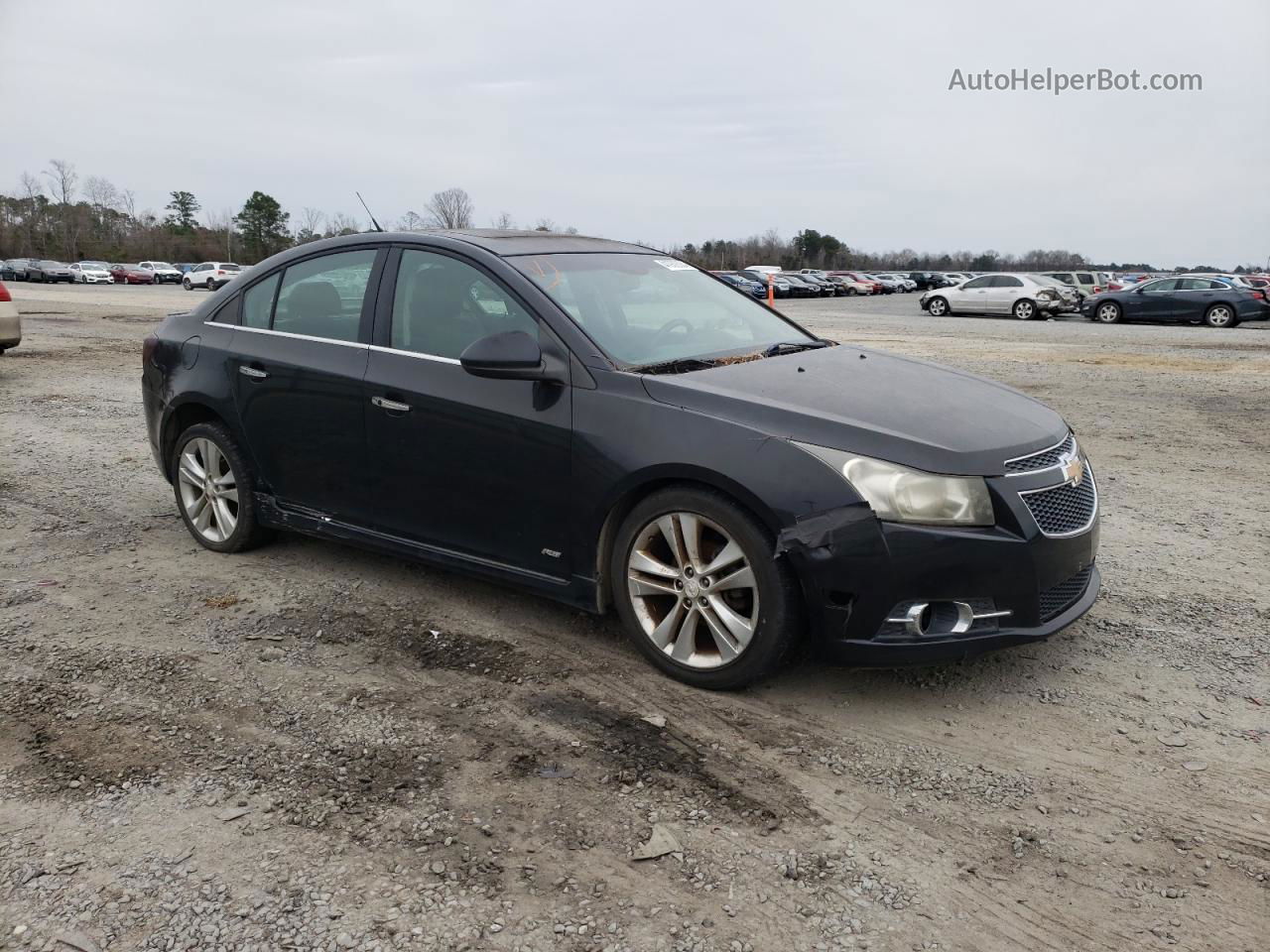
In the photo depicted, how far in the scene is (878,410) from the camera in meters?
3.72

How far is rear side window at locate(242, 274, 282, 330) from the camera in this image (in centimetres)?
513

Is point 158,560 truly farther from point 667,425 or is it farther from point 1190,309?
point 1190,309

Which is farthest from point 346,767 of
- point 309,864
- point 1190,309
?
point 1190,309

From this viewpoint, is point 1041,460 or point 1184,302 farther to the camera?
point 1184,302

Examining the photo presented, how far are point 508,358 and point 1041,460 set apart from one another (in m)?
2.02

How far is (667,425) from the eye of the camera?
12.2ft

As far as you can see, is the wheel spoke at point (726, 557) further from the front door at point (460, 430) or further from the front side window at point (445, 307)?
the front side window at point (445, 307)

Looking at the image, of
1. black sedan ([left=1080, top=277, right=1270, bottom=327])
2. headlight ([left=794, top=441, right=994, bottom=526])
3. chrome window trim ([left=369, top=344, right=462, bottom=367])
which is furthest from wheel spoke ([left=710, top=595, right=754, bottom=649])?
black sedan ([left=1080, top=277, right=1270, bottom=327])

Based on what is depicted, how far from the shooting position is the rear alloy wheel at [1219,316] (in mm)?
27375

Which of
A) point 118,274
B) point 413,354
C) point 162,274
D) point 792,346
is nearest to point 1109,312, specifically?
point 792,346

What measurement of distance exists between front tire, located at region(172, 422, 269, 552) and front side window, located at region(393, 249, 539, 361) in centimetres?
130

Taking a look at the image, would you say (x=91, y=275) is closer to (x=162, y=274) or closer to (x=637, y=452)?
(x=162, y=274)

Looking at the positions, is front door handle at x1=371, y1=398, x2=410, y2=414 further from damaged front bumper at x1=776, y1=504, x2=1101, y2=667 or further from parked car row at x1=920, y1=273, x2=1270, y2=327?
parked car row at x1=920, y1=273, x2=1270, y2=327

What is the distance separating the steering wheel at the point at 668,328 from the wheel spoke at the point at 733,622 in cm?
119
